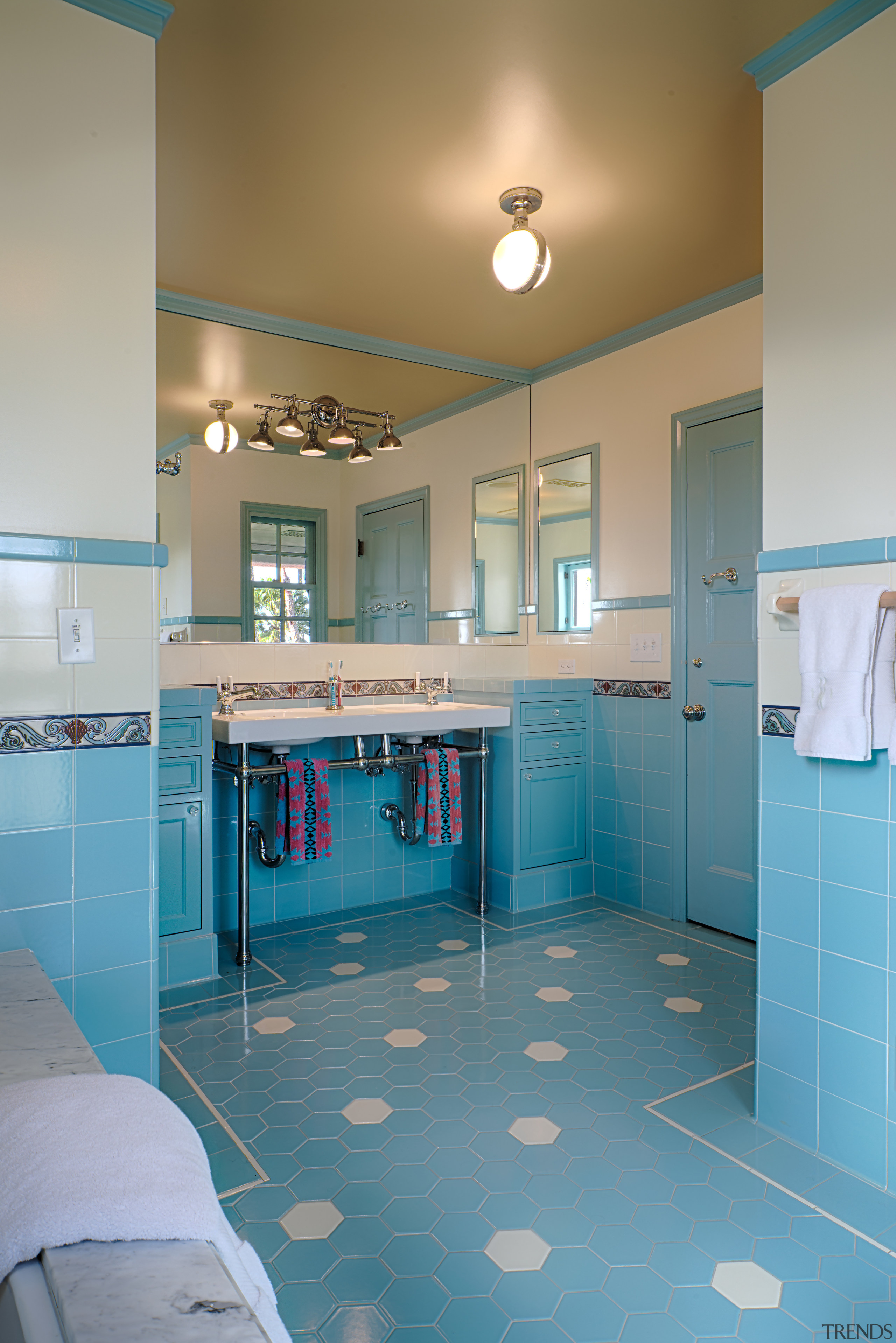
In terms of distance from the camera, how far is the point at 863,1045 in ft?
6.07

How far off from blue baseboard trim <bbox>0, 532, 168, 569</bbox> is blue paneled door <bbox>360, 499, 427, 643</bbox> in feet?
6.48

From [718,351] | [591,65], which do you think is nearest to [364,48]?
[591,65]

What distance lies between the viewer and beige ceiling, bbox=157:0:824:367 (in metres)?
1.98

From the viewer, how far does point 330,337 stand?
12.1 ft

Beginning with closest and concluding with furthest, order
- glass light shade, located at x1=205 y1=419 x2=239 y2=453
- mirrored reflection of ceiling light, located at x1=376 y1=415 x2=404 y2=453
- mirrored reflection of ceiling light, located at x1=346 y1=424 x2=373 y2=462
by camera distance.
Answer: glass light shade, located at x1=205 y1=419 x2=239 y2=453 → mirrored reflection of ceiling light, located at x1=346 y1=424 x2=373 y2=462 → mirrored reflection of ceiling light, located at x1=376 y1=415 x2=404 y2=453

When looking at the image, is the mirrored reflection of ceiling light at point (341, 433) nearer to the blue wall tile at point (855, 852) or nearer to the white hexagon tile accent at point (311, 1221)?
the blue wall tile at point (855, 852)

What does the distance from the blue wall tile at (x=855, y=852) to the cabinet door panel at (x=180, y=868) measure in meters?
2.03

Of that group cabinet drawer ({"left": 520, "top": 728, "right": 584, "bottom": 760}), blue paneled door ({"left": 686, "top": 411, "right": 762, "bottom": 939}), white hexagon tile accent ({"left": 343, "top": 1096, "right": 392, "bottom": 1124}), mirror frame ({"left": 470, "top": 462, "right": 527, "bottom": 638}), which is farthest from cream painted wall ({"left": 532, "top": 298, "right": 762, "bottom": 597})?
white hexagon tile accent ({"left": 343, "top": 1096, "right": 392, "bottom": 1124})

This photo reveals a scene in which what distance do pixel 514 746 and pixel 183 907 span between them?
5.01 ft

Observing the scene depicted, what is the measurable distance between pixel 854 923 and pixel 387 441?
2.87m

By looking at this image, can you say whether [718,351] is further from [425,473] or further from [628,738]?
[628,738]

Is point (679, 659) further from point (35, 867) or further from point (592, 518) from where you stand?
point (35, 867)

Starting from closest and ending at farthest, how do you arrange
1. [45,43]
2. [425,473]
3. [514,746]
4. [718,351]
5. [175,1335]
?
[175,1335]
[45,43]
[718,351]
[514,746]
[425,473]

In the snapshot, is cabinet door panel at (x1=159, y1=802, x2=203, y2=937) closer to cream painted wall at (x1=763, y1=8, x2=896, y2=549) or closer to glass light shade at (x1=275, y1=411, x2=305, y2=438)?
glass light shade at (x1=275, y1=411, x2=305, y2=438)
